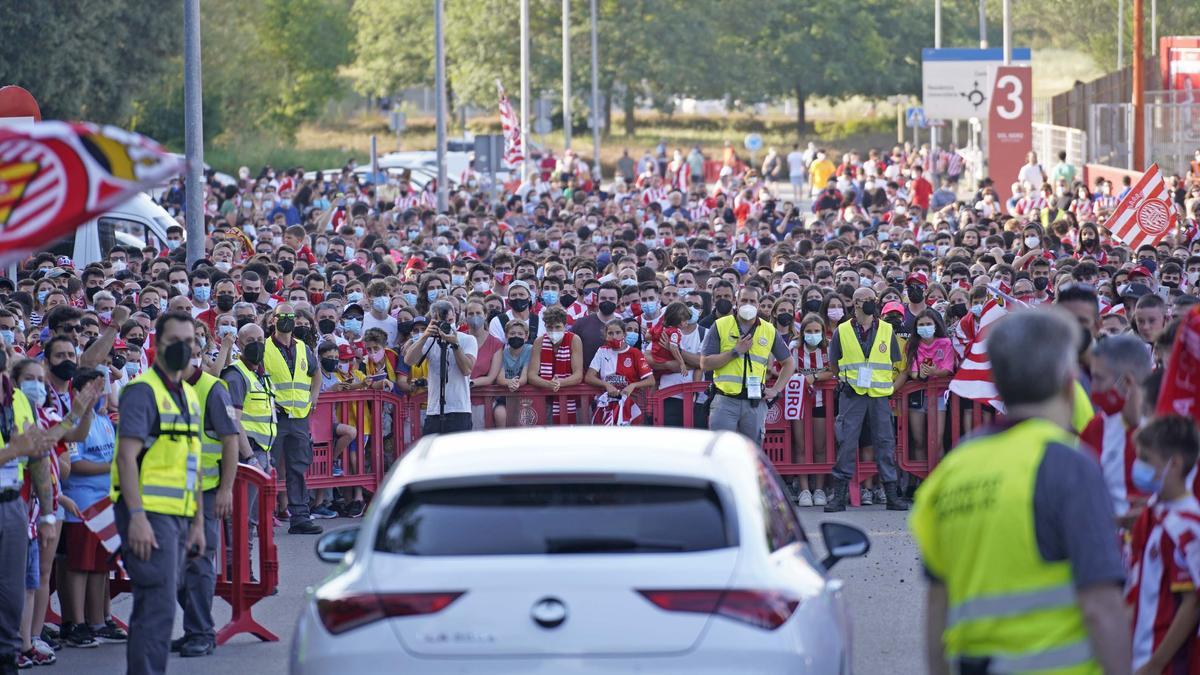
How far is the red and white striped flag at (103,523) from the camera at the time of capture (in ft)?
34.5

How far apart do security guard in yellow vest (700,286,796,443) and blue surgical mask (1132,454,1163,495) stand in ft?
27.3

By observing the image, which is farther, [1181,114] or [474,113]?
[474,113]

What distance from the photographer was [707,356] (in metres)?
15.7

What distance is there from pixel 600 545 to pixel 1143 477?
2208mm

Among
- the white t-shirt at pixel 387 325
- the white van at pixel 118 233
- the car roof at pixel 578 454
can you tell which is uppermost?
the white van at pixel 118 233

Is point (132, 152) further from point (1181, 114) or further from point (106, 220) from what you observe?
point (1181, 114)

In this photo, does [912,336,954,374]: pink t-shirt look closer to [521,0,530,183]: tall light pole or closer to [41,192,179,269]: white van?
[41,192,179,269]: white van

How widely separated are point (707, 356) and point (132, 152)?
1001 centimetres

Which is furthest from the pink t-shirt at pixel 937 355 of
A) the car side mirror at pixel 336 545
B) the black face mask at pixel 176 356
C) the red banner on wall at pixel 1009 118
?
the red banner on wall at pixel 1009 118

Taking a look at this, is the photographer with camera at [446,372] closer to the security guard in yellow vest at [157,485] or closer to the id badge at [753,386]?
the id badge at [753,386]

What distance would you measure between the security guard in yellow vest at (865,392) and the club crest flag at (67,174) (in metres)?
10.3

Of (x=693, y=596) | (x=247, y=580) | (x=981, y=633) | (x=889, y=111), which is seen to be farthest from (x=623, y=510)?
(x=889, y=111)

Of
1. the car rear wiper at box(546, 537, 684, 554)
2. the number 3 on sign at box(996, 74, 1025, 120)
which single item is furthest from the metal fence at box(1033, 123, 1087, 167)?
the car rear wiper at box(546, 537, 684, 554)

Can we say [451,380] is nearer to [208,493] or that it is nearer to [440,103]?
[208,493]
